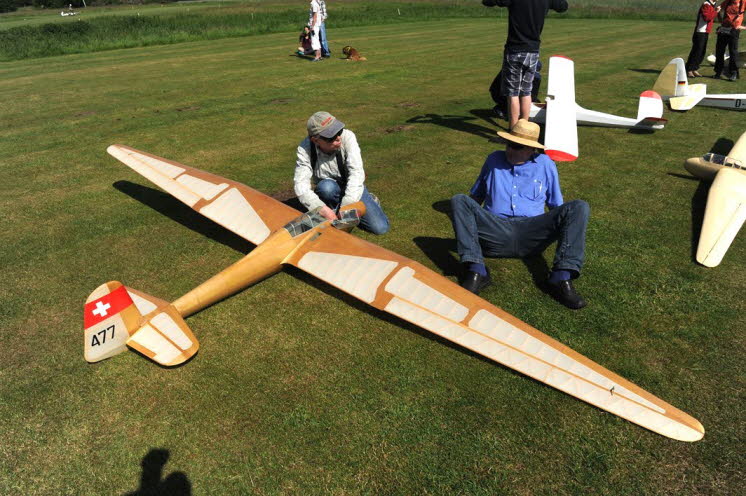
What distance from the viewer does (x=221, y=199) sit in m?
5.90

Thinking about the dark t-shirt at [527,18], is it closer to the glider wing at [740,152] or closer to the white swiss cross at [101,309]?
the glider wing at [740,152]

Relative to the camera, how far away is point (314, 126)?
17.1 feet

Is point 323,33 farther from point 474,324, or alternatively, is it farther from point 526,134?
point 474,324

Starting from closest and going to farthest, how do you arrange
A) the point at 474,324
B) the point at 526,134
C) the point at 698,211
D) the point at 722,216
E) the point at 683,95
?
1. the point at 474,324
2. the point at 526,134
3. the point at 722,216
4. the point at 698,211
5. the point at 683,95

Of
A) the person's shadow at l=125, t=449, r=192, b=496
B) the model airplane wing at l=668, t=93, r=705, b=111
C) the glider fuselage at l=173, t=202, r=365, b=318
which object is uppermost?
the model airplane wing at l=668, t=93, r=705, b=111

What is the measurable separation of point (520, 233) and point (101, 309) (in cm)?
424

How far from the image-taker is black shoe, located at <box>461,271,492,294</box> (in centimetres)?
461

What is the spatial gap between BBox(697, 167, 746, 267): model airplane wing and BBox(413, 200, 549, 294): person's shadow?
6.10 feet

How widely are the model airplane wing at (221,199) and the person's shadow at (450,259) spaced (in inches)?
69.4

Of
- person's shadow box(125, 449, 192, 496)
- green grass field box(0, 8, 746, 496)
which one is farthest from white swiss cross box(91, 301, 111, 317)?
person's shadow box(125, 449, 192, 496)

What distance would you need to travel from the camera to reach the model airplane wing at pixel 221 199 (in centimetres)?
543

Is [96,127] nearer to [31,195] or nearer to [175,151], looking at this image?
[175,151]

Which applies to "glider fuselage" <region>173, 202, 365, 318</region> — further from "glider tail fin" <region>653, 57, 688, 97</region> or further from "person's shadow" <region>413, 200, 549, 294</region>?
"glider tail fin" <region>653, 57, 688, 97</region>

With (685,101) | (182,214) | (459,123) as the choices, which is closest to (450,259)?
(182,214)
